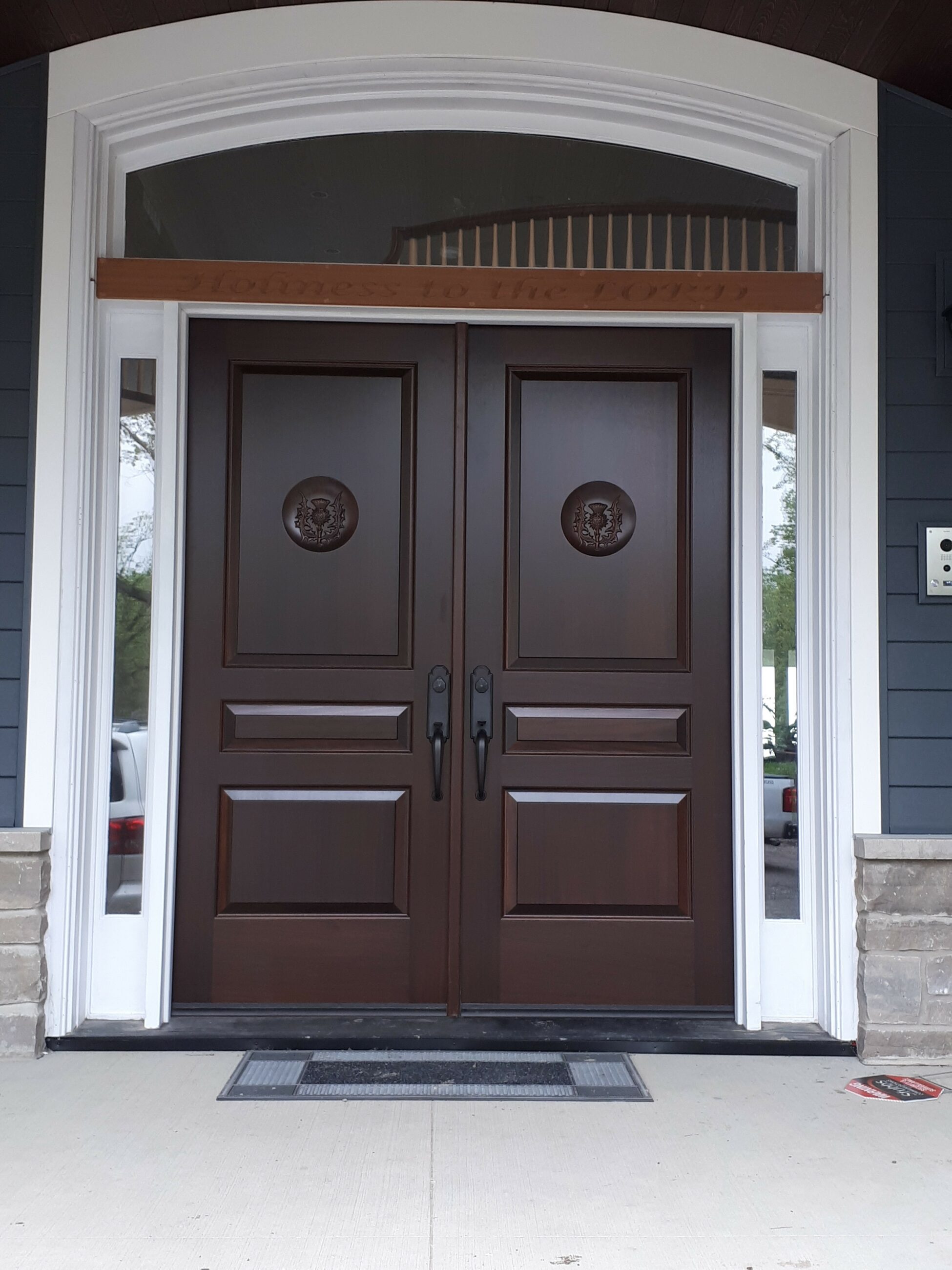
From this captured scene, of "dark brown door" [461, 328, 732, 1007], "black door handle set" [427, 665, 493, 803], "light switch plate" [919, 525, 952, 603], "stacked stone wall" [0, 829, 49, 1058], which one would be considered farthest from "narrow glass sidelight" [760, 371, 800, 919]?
"stacked stone wall" [0, 829, 49, 1058]

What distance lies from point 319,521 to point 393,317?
66 cm

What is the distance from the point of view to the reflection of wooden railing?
316cm

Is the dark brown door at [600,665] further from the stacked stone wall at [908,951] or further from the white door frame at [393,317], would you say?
the stacked stone wall at [908,951]

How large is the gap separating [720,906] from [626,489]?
4.24ft

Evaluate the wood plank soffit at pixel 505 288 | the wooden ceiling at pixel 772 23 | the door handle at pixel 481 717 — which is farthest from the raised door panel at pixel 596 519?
the wooden ceiling at pixel 772 23

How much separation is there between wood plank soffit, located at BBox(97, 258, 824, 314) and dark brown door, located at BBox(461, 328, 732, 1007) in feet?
0.42

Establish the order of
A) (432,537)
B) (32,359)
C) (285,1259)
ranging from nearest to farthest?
(285,1259)
(32,359)
(432,537)

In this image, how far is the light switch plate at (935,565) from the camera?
118 inches

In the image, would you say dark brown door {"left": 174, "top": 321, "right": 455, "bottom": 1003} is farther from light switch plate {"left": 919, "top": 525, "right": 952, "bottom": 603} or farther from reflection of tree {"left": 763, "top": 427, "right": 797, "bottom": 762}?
light switch plate {"left": 919, "top": 525, "right": 952, "bottom": 603}

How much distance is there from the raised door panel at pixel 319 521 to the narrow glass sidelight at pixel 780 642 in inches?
42.5

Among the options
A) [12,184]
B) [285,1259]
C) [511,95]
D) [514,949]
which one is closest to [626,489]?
[511,95]

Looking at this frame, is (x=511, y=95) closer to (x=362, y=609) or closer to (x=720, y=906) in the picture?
(x=362, y=609)

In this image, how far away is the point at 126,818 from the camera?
307cm

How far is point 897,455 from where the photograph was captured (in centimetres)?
303
